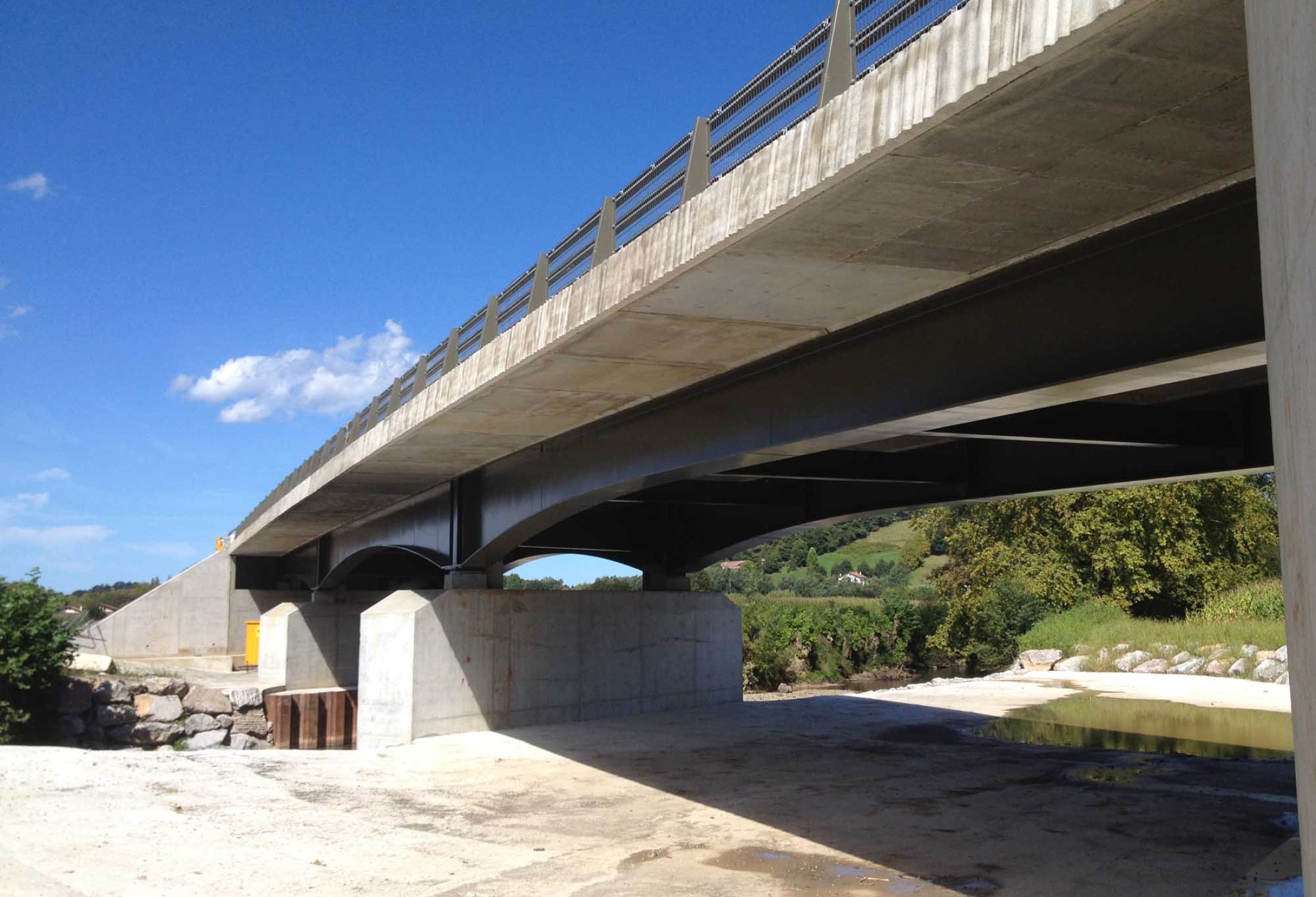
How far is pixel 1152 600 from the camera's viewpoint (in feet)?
140

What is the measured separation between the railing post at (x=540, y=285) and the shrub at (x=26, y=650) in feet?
50.3

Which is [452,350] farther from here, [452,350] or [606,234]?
[606,234]

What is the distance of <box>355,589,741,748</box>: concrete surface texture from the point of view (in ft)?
64.7

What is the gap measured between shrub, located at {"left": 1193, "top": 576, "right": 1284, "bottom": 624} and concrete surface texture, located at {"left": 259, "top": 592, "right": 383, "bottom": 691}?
27198 mm

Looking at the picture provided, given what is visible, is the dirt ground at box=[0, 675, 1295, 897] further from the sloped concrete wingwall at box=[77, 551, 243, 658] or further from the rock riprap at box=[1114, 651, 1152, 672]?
the sloped concrete wingwall at box=[77, 551, 243, 658]

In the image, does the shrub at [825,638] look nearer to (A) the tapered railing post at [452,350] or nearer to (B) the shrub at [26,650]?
(B) the shrub at [26,650]

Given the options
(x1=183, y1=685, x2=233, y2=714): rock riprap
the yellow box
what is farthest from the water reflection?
the yellow box

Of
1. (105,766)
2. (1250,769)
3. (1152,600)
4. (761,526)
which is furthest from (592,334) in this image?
(1152,600)

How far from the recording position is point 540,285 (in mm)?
12719

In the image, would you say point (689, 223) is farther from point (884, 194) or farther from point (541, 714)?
point (541, 714)

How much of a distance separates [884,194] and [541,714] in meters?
16.6

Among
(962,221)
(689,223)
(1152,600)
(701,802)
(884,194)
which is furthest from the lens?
(1152,600)

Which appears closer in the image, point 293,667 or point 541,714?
point 541,714

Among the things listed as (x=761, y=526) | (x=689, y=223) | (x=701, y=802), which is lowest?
(x=701, y=802)
